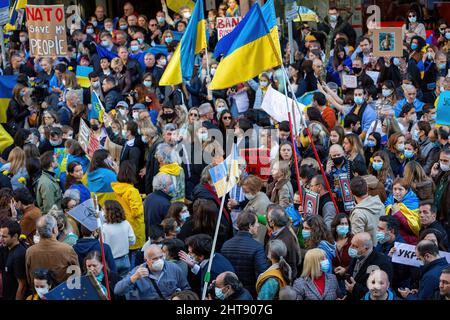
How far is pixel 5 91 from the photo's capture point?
18.2 m

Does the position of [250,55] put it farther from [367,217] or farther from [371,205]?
[367,217]

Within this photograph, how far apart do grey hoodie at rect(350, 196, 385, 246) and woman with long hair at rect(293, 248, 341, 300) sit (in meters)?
1.24

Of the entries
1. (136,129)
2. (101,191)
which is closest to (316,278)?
(101,191)

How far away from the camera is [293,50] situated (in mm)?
18906

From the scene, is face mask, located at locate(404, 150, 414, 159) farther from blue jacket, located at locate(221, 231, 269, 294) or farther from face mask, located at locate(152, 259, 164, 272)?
face mask, located at locate(152, 259, 164, 272)

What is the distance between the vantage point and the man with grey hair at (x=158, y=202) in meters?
11.6

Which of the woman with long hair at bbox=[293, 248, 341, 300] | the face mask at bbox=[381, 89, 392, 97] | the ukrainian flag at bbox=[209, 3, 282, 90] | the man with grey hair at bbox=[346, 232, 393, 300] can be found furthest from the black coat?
the face mask at bbox=[381, 89, 392, 97]

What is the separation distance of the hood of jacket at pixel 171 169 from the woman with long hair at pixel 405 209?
2.26m

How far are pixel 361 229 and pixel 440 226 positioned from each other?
72cm

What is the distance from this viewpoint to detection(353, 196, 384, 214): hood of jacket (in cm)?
1083

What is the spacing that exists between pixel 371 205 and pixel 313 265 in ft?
5.56

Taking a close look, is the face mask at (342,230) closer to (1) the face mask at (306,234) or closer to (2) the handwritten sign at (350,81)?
(1) the face mask at (306,234)

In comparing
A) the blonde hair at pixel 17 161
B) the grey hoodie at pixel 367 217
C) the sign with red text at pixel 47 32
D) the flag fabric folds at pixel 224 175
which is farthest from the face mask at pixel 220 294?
the sign with red text at pixel 47 32

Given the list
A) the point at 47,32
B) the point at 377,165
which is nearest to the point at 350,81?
the point at 377,165
